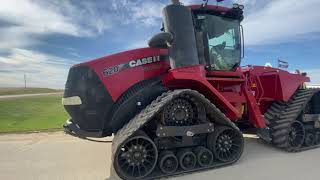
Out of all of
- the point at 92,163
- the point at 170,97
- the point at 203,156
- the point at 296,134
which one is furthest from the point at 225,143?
the point at 92,163

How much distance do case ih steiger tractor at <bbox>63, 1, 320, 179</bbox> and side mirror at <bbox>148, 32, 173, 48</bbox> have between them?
18 mm

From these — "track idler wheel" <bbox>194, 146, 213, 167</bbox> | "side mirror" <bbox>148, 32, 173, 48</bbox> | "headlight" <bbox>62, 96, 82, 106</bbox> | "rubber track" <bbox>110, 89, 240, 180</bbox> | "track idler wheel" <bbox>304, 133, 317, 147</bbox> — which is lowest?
"track idler wheel" <bbox>304, 133, 317, 147</bbox>

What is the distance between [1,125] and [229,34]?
10.0 meters

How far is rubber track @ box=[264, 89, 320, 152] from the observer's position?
8.11 m

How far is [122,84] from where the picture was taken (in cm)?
672

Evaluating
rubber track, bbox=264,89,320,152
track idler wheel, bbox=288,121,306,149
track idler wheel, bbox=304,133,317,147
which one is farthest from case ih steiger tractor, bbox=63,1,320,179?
track idler wheel, bbox=304,133,317,147

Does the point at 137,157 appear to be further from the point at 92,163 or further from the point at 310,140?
the point at 310,140

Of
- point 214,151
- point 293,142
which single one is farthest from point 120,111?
point 293,142

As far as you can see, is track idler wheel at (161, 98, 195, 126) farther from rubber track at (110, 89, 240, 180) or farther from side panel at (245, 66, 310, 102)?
side panel at (245, 66, 310, 102)

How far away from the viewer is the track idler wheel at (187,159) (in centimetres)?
633

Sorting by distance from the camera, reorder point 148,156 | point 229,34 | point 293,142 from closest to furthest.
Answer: point 148,156, point 229,34, point 293,142

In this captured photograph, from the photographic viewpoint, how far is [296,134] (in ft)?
28.0

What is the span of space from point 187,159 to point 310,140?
13.4 ft

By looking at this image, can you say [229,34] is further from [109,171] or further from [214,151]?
[109,171]
